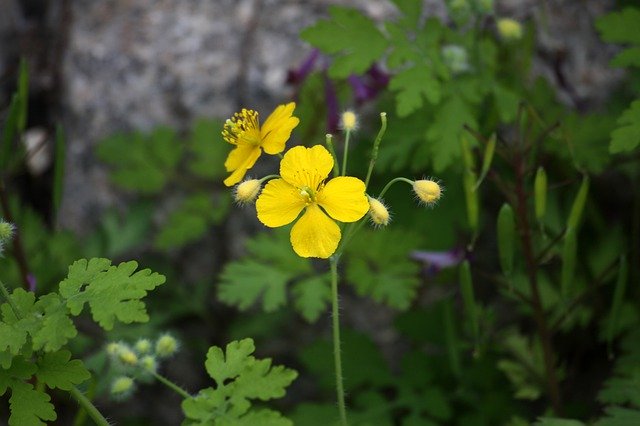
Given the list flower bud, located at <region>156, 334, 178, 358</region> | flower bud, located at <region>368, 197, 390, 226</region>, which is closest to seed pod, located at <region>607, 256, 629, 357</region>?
flower bud, located at <region>368, 197, 390, 226</region>

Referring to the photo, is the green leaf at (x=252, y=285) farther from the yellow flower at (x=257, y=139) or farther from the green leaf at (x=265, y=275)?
the yellow flower at (x=257, y=139)

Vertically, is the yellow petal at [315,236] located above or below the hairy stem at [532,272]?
above

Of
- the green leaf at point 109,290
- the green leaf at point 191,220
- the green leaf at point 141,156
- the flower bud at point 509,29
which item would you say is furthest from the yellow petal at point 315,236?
the green leaf at point 141,156

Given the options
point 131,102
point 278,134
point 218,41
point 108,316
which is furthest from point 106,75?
point 108,316

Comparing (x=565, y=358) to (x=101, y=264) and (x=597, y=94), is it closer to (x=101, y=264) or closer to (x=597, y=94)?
(x=597, y=94)

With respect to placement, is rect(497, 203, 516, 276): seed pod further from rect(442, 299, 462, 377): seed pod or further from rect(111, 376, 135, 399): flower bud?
rect(111, 376, 135, 399): flower bud

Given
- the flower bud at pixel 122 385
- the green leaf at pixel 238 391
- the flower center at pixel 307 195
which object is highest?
the flower center at pixel 307 195
